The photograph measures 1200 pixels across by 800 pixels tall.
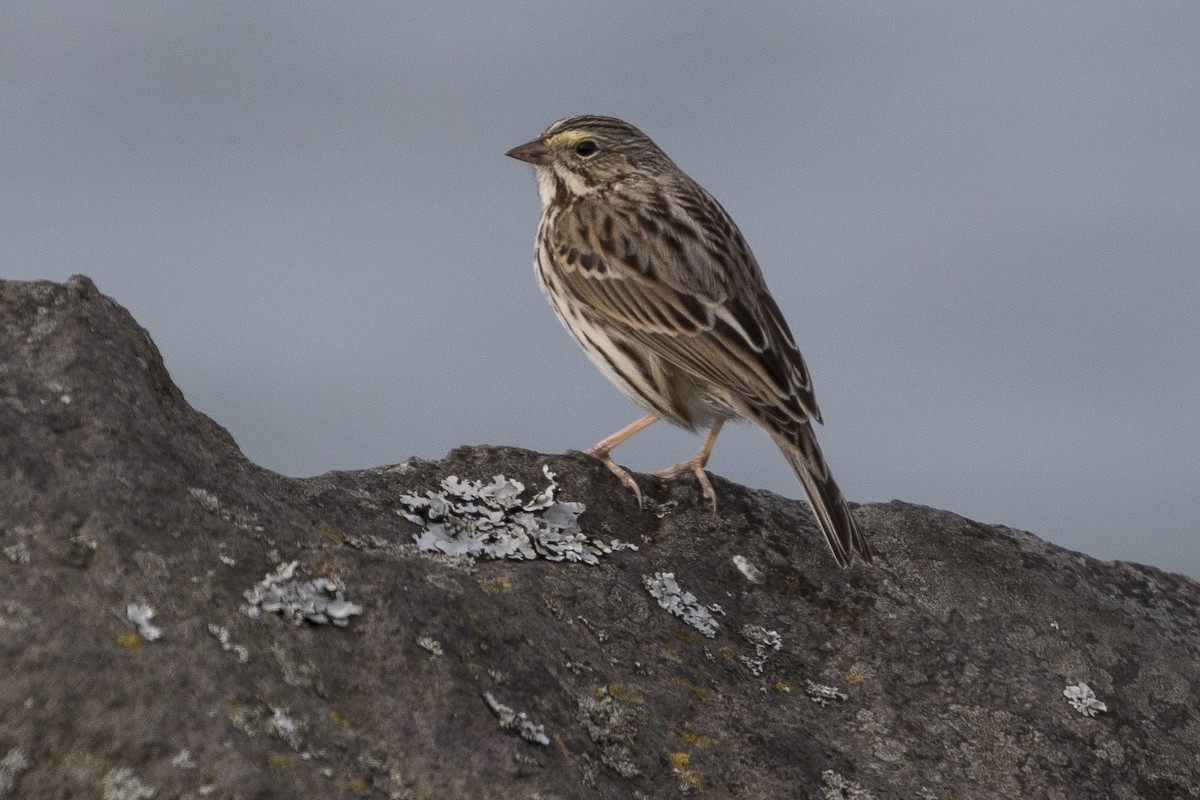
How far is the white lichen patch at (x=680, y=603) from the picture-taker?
5.30 meters

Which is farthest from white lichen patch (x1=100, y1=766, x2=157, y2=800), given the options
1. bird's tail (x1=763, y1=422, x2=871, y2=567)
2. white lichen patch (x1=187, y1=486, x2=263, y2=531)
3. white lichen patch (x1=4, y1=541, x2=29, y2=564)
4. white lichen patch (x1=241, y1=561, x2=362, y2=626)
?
bird's tail (x1=763, y1=422, x2=871, y2=567)

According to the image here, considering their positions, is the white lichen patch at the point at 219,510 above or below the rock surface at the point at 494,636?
above

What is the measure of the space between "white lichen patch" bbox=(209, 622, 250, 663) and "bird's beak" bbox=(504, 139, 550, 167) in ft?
20.8

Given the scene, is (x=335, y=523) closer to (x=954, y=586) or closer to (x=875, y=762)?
(x=875, y=762)

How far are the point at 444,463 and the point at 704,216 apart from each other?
3482 mm

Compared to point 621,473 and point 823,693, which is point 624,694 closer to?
point 823,693

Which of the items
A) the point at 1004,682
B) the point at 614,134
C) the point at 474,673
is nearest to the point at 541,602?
the point at 474,673

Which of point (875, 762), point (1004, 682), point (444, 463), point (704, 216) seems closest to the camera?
point (875, 762)

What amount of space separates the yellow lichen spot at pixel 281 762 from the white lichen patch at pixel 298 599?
1.63 feet

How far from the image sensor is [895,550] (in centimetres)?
649

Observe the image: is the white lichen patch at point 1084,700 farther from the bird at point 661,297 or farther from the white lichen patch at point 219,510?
the white lichen patch at point 219,510

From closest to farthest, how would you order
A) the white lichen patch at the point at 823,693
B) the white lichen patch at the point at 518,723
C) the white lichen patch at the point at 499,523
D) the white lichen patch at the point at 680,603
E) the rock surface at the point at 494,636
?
the rock surface at the point at 494,636 → the white lichen patch at the point at 518,723 → the white lichen patch at the point at 823,693 → the white lichen patch at the point at 680,603 → the white lichen patch at the point at 499,523

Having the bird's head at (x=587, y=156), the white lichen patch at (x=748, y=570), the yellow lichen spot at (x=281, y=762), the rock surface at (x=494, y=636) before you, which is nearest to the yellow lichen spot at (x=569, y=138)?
the bird's head at (x=587, y=156)

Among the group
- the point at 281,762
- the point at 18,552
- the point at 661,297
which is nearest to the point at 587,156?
the point at 661,297
